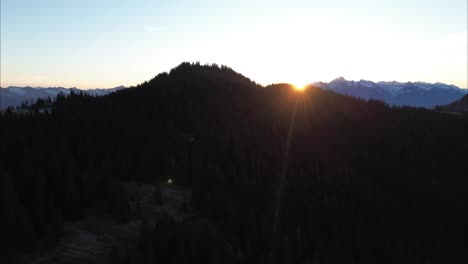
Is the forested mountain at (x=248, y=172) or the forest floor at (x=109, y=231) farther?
the forested mountain at (x=248, y=172)

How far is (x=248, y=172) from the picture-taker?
81.1m

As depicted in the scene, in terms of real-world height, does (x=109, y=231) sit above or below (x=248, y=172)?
above

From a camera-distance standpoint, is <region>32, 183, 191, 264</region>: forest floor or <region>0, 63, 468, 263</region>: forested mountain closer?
<region>32, 183, 191, 264</region>: forest floor

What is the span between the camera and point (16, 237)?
3678 cm

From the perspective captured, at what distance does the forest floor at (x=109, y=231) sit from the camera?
37.2 meters

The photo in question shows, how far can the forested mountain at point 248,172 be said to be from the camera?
148ft

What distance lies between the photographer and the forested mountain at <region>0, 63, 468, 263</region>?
148 feet

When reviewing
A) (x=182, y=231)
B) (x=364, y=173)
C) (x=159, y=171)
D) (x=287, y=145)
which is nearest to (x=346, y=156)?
(x=364, y=173)

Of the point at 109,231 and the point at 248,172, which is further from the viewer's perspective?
the point at 248,172

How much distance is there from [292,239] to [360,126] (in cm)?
8927

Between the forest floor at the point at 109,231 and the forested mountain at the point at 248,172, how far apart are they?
4.05ft

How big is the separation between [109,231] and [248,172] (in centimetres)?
4066

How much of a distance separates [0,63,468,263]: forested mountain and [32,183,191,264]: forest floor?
123 cm

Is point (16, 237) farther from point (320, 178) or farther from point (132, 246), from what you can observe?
point (320, 178)
